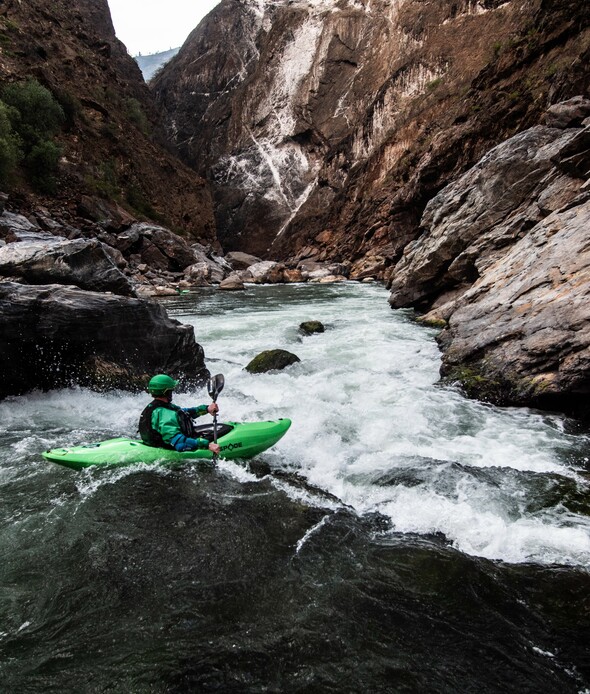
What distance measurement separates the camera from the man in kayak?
4359mm

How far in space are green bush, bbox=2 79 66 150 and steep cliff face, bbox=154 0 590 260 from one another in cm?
2235

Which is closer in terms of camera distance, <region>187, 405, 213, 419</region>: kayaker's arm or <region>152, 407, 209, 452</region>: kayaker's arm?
<region>152, 407, 209, 452</region>: kayaker's arm

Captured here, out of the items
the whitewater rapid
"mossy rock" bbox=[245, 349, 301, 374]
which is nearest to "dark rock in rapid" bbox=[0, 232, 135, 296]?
the whitewater rapid

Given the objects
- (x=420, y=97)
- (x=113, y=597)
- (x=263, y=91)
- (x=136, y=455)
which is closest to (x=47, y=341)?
(x=136, y=455)

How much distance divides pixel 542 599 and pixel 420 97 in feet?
148

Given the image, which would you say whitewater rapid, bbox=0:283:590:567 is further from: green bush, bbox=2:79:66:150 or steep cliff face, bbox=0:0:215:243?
green bush, bbox=2:79:66:150

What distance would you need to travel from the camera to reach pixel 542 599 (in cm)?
266

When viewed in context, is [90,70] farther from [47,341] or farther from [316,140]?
[47,341]

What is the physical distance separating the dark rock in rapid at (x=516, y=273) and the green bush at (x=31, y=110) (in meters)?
24.4

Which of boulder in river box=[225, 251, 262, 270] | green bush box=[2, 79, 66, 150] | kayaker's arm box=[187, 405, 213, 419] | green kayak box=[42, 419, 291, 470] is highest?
green bush box=[2, 79, 66, 150]

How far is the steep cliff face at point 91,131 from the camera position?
95.7 ft

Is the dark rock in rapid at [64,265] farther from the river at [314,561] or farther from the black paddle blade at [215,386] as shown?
the black paddle blade at [215,386]

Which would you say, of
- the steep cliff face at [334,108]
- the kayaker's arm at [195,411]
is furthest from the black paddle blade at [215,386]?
the steep cliff face at [334,108]

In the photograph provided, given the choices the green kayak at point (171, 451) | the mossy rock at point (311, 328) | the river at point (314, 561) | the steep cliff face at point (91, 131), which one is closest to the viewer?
the river at point (314, 561)
